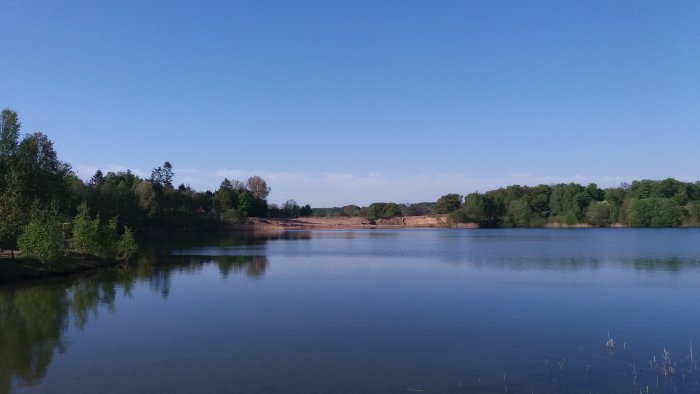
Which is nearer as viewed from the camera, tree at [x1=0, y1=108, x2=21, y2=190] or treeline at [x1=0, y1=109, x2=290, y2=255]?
treeline at [x1=0, y1=109, x2=290, y2=255]

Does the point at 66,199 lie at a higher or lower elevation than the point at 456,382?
higher

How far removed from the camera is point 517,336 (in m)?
16.0

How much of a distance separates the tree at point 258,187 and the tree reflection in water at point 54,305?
12246cm

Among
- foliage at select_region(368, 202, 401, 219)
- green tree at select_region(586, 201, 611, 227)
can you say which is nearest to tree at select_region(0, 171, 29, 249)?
green tree at select_region(586, 201, 611, 227)

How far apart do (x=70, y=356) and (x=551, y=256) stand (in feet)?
129

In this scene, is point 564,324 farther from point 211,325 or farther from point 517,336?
point 211,325

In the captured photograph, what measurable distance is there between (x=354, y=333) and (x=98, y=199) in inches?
2701

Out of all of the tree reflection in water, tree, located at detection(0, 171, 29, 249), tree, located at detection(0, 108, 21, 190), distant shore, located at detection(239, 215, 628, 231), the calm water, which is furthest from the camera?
distant shore, located at detection(239, 215, 628, 231)

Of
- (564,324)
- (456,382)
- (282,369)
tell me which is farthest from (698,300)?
(282,369)

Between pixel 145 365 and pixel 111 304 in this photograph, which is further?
pixel 111 304

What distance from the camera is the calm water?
38.7ft

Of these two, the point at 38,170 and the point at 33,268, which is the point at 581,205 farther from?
the point at 33,268

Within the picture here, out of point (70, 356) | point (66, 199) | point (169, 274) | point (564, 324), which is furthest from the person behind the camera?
point (66, 199)

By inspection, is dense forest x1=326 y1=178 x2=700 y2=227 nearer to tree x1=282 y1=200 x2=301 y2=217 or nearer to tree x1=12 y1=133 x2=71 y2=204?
tree x1=282 y1=200 x2=301 y2=217
